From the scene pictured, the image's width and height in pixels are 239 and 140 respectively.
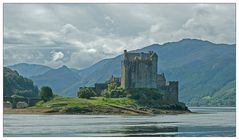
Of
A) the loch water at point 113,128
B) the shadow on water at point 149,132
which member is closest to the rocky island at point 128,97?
the loch water at point 113,128

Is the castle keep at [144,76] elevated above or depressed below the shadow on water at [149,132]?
above

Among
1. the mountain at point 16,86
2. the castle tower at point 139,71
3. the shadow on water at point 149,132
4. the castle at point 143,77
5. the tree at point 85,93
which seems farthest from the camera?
the mountain at point 16,86

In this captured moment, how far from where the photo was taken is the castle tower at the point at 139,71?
332 feet

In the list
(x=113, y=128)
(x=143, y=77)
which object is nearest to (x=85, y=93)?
(x=143, y=77)

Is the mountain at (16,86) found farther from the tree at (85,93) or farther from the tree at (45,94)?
the tree at (45,94)

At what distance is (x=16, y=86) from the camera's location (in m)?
120

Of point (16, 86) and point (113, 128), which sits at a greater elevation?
point (16, 86)

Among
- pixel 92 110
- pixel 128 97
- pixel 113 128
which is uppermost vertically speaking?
pixel 128 97

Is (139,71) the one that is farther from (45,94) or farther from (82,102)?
(82,102)

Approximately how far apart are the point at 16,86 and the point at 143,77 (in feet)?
100

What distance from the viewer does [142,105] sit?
3573 inches

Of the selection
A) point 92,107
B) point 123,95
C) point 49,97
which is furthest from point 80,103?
point 123,95

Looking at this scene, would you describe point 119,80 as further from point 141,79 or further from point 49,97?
point 49,97

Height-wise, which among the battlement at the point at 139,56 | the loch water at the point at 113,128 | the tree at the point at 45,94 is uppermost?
the battlement at the point at 139,56
